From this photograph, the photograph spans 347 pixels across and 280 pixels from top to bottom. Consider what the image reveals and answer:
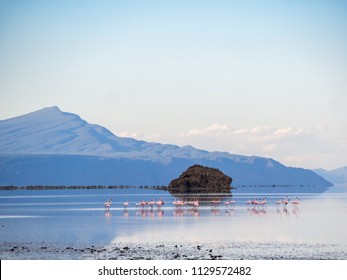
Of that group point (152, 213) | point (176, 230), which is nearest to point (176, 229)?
point (176, 230)

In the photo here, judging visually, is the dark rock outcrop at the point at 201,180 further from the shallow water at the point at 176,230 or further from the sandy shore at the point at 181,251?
the sandy shore at the point at 181,251

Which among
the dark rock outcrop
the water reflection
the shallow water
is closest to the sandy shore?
the shallow water

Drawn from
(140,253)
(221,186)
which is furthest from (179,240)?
(221,186)

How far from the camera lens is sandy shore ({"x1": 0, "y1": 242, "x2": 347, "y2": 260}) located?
89.6 ft

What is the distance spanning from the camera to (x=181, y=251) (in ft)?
94.3

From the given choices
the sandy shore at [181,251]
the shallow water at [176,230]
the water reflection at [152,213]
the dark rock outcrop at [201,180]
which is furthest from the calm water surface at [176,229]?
the dark rock outcrop at [201,180]

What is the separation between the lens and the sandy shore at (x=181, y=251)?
27.3 meters

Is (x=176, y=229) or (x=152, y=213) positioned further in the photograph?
(x=152, y=213)

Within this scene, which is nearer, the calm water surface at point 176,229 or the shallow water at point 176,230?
the shallow water at point 176,230

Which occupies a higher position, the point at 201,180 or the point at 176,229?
the point at 201,180

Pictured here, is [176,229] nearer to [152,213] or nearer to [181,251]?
[181,251]
